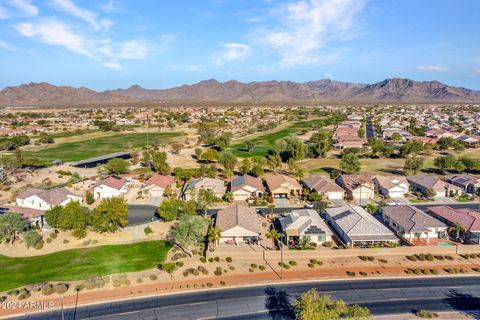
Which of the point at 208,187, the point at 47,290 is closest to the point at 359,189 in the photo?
the point at 208,187

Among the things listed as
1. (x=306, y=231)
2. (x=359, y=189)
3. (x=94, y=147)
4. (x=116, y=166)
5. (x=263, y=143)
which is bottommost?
(x=94, y=147)

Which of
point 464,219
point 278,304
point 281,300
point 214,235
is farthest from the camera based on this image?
point 464,219

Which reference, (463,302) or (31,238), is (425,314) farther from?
(31,238)

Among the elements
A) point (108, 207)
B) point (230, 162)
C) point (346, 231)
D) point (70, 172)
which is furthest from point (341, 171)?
point (70, 172)

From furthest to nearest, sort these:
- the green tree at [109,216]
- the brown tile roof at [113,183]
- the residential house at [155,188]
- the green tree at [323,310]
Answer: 1. the residential house at [155,188]
2. the brown tile roof at [113,183]
3. the green tree at [109,216]
4. the green tree at [323,310]

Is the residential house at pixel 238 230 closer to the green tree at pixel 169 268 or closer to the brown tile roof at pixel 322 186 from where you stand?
the green tree at pixel 169 268

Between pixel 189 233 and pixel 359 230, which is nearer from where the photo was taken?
pixel 189 233

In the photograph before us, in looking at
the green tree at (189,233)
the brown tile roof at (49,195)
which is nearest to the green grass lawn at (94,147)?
the brown tile roof at (49,195)
